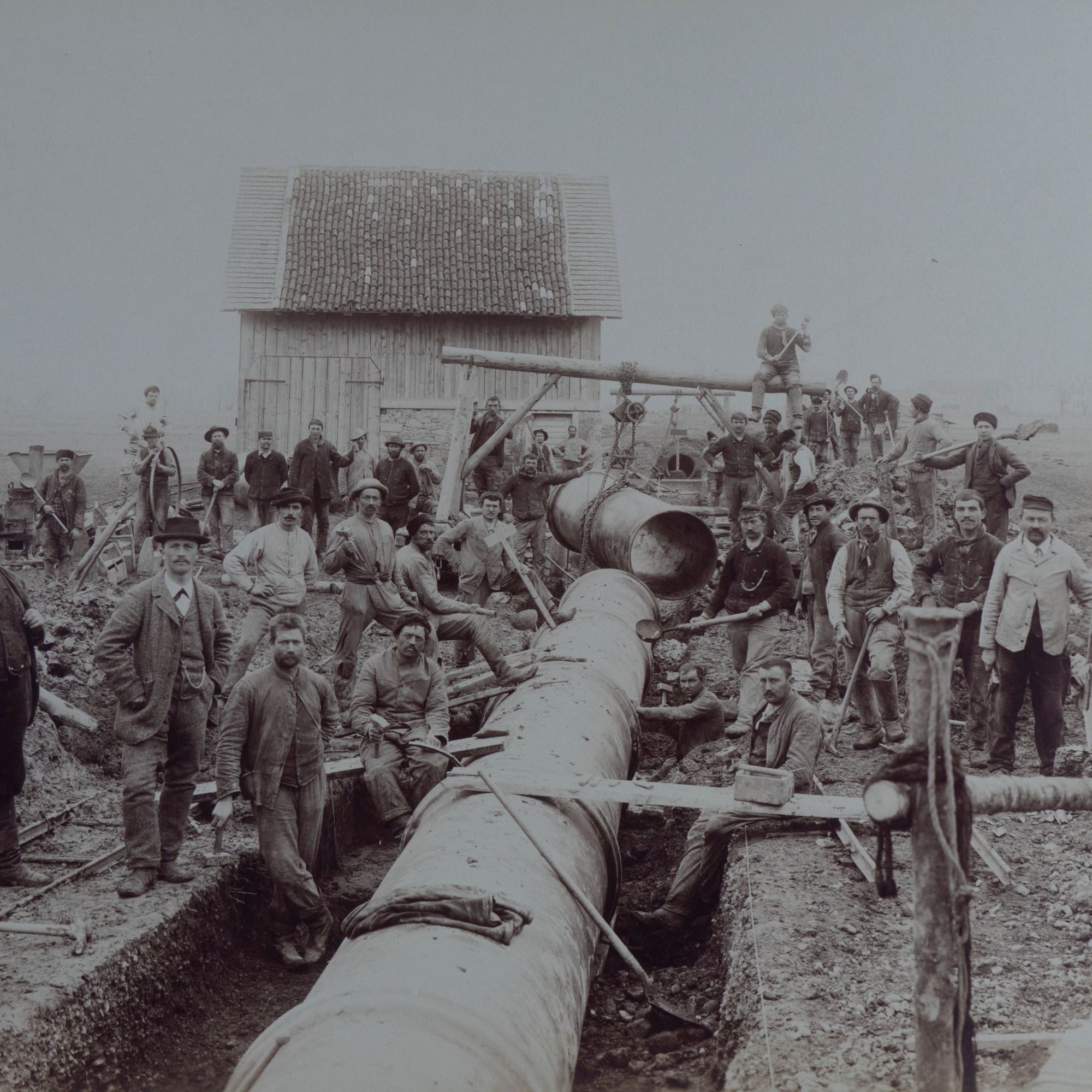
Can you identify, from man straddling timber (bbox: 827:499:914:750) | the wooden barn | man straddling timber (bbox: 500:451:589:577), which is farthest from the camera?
the wooden barn

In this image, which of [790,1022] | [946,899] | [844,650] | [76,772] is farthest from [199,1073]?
[844,650]

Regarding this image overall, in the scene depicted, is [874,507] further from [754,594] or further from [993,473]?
[993,473]

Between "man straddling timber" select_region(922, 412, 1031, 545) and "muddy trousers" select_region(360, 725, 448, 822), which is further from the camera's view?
"man straddling timber" select_region(922, 412, 1031, 545)

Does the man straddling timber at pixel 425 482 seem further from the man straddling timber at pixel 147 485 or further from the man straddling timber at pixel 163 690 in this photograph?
the man straddling timber at pixel 163 690

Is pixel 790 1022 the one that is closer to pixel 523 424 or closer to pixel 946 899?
pixel 946 899

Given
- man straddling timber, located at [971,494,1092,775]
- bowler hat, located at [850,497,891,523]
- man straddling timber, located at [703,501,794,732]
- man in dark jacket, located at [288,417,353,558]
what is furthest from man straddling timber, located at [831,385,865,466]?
man straddling timber, located at [971,494,1092,775]

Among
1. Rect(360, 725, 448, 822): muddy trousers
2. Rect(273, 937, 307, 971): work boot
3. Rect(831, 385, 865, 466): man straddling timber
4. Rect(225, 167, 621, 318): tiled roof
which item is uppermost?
Rect(225, 167, 621, 318): tiled roof

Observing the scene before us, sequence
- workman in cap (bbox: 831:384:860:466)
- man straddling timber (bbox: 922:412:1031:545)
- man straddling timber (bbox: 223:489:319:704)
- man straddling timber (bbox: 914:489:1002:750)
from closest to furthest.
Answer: man straddling timber (bbox: 914:489:1002:750)
man straddling timber (bbox: 223:489:319:704)
man straddling timber (bbox: 922:412:1031:545)
workman in cap (bbox: 831:384:860:466)

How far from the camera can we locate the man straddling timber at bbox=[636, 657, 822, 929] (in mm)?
6496

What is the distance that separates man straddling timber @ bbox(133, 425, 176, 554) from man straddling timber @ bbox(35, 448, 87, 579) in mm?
620

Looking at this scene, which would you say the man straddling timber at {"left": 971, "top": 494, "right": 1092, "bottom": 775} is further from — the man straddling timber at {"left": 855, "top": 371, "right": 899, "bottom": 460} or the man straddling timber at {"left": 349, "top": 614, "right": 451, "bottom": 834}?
the man straddling timber at {"left": 855, "top": 371, "right": 899, "bottom": 460}

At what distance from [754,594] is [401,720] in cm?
334

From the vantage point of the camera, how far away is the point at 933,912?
120 inches

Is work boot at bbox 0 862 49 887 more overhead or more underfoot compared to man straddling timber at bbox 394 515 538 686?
more underfoot
